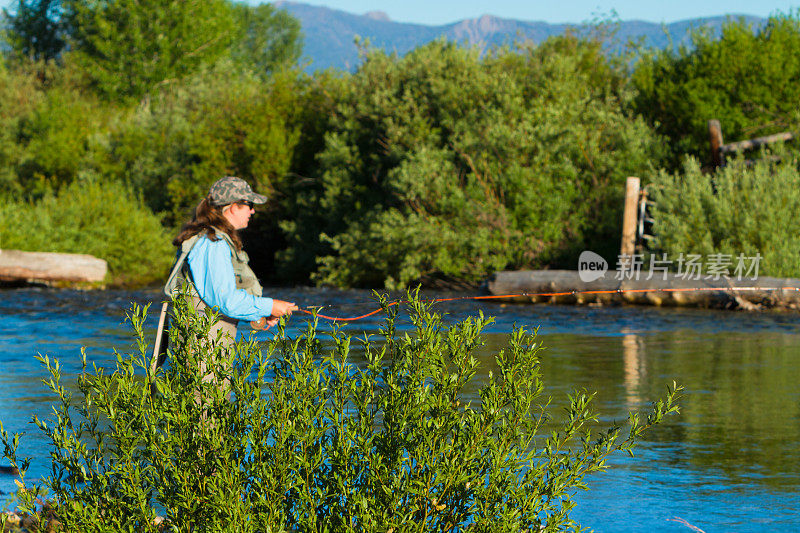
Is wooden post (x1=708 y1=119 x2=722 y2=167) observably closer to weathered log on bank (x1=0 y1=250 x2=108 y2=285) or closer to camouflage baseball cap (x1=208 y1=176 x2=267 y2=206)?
weathered log on bank (x1=0 y1=250 x2=108 y2=285)

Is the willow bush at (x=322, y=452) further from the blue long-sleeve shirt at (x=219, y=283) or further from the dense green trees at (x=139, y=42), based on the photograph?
the dense green trees at (x=139, y=42)

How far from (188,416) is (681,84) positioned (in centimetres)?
2395

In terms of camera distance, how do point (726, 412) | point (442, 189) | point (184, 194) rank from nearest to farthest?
point (726, 412) → point (442, 189) → point (184, 194)

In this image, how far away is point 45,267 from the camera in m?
23.7

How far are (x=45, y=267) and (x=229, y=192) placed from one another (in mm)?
19691

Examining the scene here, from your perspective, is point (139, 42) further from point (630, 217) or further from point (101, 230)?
point (630, 217)

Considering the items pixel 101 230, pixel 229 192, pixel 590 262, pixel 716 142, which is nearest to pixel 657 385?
pixel 229 192

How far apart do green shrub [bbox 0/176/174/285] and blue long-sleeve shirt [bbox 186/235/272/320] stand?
74.2ft

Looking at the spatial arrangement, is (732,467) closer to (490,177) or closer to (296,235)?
(490,177)

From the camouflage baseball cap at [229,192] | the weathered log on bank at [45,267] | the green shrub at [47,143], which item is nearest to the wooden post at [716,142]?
the weathered log on bank at [45,267]

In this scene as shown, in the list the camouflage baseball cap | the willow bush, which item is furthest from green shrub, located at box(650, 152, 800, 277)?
the willow bush

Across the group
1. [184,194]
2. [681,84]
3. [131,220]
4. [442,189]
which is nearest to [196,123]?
[184,194]

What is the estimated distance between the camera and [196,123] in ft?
108

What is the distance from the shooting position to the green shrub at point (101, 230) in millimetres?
26812
